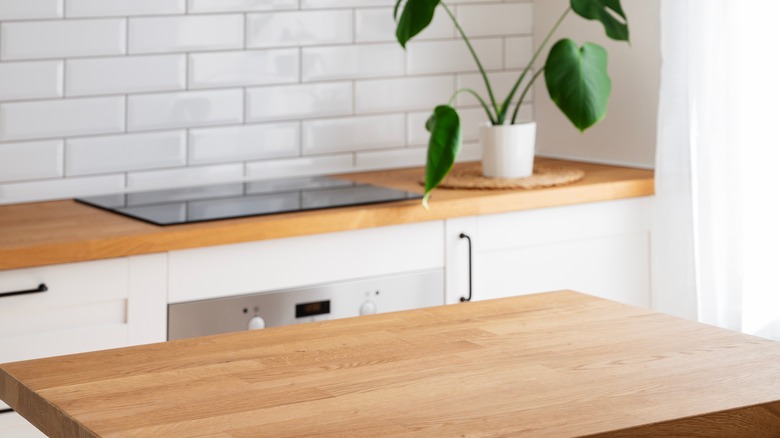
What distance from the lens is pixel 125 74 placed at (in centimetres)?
295

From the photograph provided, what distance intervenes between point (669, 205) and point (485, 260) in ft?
1.83

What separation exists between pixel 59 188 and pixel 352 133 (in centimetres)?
92

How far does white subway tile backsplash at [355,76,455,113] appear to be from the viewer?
3.35 metres

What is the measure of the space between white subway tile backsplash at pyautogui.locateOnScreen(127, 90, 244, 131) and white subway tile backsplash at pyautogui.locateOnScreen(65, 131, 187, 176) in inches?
1.4

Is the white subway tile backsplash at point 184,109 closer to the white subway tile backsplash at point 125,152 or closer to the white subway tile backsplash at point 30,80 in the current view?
the white subway tile backsplash at point 125,152

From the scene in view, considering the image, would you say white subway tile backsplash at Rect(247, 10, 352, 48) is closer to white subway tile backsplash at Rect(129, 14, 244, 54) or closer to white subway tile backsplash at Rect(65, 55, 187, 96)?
white subway tile backsplash at Rect(129, 14, 244, 54)

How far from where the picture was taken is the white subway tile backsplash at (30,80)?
2779mm

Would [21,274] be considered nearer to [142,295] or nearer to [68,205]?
[142,295]

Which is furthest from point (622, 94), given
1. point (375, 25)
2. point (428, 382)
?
point (428, 382)

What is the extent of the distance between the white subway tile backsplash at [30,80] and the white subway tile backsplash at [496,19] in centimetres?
132

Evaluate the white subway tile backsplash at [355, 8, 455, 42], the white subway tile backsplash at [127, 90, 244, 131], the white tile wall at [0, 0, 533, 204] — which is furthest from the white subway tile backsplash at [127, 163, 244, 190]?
the white subway tile backsplash at [355, 8, 455, 42]

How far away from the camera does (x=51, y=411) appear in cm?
118

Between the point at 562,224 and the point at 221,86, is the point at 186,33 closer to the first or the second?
the point at 221,86

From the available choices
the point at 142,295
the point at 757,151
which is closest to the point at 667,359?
the point at 142,295
